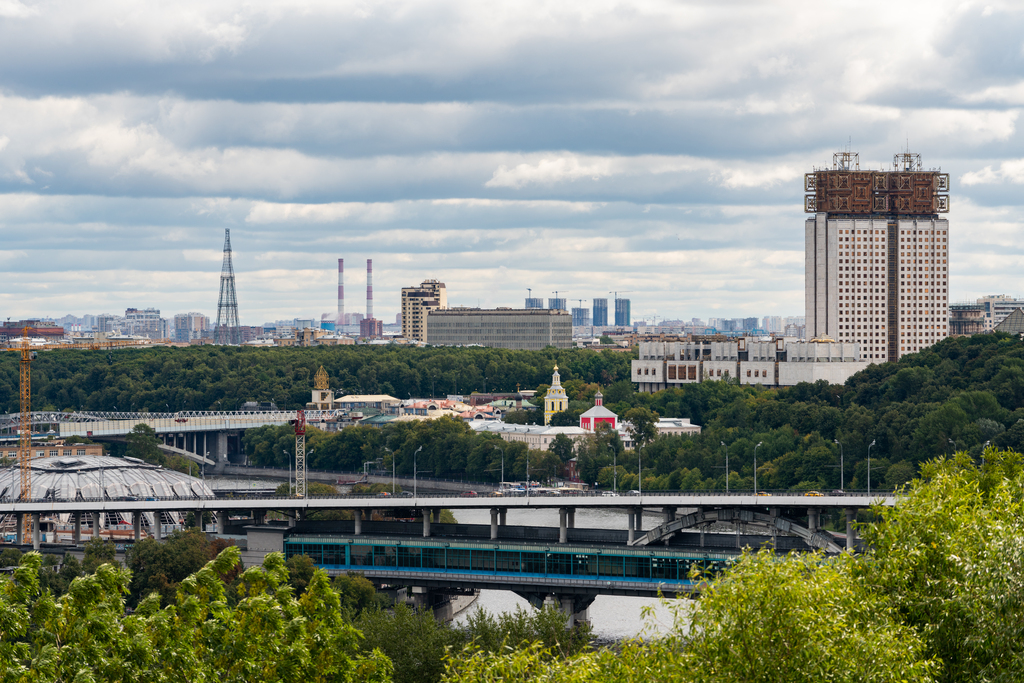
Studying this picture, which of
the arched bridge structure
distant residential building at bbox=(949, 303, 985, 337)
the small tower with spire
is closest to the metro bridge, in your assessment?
the arched bridge structure

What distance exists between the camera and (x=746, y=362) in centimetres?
14938

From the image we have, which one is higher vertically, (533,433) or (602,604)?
(533,433)

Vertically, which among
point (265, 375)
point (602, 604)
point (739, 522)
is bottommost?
point (602, 604)

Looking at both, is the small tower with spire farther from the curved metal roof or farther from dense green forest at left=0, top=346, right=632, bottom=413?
the curved metal roof

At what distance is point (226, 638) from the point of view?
2486cm

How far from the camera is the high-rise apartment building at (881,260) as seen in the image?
15475 cm

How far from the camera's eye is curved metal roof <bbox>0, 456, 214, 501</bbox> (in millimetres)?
87562

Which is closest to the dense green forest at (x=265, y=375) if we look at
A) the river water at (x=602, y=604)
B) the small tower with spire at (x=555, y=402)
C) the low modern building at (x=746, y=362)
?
the low modern building at (x=746, y=362)

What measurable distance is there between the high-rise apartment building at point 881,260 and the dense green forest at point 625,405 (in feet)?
76.7

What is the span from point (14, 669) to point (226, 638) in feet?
12.4

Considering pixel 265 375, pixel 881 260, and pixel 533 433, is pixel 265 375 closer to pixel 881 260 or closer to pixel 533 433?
pixel 533 433

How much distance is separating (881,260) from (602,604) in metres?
94.8

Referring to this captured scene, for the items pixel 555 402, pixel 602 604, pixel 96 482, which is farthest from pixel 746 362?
pixel 602 604

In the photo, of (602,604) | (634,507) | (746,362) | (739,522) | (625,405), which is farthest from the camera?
(746,362)
